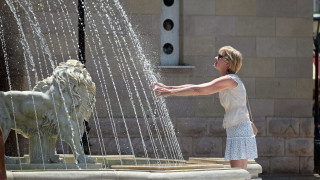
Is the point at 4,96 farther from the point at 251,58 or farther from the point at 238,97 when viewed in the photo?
the point at 251,58

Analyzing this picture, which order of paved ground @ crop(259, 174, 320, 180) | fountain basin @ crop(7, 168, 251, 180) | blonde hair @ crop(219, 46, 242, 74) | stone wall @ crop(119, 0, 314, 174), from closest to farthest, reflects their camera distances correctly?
fountain basin @ crop(7, 168, 251, 180), blonde hair @ crop(219, 46, 242, 74), paved ground @ crop(259, 174, 320, 180), stone wall @ crop(119, 0, 314, 174)

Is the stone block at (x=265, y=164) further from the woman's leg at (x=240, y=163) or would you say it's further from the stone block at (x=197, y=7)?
the woman's leg at (x=240, y=163)

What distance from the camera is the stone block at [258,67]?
16703 mm

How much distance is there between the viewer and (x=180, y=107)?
53.7ft

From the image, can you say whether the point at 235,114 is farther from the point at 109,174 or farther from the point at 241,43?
the point at 241,43

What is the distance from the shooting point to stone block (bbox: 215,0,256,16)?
16.6 m

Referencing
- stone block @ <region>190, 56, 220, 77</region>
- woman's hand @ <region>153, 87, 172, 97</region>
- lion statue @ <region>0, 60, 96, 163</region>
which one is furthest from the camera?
stone block @ <region>190, 56, 220, 77</region>

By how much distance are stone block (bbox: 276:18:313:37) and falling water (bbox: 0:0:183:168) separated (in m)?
2.89

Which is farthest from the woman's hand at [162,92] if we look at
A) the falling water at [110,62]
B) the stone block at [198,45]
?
the stone block at [198,45]

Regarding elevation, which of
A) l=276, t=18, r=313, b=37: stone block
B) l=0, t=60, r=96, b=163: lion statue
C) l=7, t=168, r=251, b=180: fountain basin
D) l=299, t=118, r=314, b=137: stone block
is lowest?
l=299, t=118, r=314, b=137: stone block

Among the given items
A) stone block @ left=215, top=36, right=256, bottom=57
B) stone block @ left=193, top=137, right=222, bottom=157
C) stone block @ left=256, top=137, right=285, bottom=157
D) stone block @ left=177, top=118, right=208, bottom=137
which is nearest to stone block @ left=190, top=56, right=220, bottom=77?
stone block @ left=215, top=36, right=256, bottom=57

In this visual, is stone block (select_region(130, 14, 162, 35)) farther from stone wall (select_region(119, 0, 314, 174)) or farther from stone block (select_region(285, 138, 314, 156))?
stone block (select_region(285, 138, 314, 156))

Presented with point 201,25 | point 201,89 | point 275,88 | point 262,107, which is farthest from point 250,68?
point 201,89

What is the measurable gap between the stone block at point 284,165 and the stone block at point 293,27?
8.18 feet
